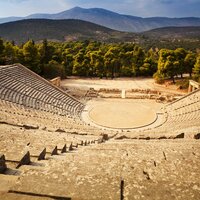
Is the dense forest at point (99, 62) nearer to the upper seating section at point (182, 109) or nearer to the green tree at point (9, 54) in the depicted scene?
the green tree at point (9, 54)

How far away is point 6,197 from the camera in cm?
246

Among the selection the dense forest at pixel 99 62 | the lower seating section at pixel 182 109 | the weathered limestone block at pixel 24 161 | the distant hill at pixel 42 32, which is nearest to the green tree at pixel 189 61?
the dense forest at pixel 99 62

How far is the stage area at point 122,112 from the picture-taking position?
2002 centimetres

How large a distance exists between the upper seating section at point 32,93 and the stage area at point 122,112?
1806mm

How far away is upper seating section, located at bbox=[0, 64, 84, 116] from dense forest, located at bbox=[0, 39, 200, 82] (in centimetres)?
1338

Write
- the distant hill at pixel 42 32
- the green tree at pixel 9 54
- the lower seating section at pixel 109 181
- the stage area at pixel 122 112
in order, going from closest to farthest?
the lower seating section at pixel 109 181 → the stage area at pixel 122 112 → the green tree at pixel 9 54 → the distant hill at pixel 42 32

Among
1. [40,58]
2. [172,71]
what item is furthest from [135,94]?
[40,58]

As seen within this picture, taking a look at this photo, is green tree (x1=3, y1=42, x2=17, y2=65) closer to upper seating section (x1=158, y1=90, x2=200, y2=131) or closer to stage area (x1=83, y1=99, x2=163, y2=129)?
stage area (x1=83, y1=99, x2=163, y2=129)

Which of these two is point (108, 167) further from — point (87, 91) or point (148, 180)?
point (87, 91)

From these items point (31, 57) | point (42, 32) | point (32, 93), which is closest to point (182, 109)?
point (32, 93)

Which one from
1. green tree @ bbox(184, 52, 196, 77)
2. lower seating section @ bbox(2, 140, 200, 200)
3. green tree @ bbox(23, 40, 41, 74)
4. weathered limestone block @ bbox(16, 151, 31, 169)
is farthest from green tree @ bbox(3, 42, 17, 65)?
lower seating section @ bbox(2, 140, 200, 200)

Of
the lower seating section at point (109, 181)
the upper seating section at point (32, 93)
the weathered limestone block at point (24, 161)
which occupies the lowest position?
the upper seating section at point (32, 93)

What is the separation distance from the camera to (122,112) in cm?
2284

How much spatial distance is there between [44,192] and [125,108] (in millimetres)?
21669
